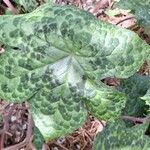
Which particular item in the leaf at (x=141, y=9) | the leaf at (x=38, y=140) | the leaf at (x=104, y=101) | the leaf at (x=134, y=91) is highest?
the leaf at (x=141, y=9)

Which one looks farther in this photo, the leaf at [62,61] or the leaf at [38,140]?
the leaf at [38,140]

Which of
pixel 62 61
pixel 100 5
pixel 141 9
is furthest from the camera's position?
pixel 100 5

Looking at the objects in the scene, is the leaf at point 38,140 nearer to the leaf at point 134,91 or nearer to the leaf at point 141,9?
the leaf at point 134,91

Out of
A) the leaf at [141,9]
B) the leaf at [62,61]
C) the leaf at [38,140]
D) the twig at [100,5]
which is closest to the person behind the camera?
the leaf at [62,61]

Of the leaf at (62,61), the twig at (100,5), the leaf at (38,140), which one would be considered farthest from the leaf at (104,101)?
the twig at (100,5)

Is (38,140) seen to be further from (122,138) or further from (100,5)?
(100,5)

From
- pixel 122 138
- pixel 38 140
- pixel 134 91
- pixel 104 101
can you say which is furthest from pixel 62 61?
pixel 38 140

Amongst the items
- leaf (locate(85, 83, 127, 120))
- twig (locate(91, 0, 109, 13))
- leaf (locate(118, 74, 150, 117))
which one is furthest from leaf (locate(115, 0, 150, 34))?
twig (locate(91, 0, 109, 13))
